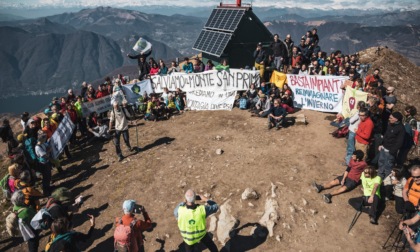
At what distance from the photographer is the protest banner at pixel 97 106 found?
16375 mm

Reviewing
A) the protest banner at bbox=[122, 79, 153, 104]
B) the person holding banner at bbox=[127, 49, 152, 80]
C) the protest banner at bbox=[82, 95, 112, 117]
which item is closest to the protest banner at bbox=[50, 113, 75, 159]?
the protest banner at bbox=[82, 95, 112, 117]

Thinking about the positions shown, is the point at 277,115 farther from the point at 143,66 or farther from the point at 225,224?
the point at 143,66

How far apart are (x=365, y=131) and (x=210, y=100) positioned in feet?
33.4

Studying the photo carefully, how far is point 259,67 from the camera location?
18656 mm

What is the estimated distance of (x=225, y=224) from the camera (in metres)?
9.05

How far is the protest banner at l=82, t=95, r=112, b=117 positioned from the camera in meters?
16.4

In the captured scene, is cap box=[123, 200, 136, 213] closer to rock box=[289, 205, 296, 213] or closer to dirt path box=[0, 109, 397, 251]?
dirt path box=[0, 109, 397, 251]

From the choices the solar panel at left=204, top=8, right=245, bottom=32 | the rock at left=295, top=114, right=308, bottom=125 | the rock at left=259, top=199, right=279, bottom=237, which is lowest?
the rock at left=259, top=199, right=279, bottom=237

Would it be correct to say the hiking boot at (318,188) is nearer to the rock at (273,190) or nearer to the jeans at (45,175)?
the rock at (273,190)

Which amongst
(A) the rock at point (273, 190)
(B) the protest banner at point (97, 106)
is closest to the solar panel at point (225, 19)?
(B) the protest banner at point (97, 106)

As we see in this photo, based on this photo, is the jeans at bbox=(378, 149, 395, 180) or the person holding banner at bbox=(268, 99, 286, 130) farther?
the person holding banner at bbox=(268, 99, 286, 130)

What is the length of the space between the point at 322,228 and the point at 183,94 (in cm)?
1295

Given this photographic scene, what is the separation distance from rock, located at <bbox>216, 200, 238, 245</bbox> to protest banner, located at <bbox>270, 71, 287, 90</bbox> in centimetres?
1058

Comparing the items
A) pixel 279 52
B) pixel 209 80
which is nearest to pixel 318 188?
pixel 209 80
